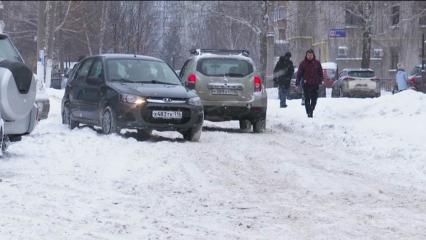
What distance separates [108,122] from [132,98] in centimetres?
68

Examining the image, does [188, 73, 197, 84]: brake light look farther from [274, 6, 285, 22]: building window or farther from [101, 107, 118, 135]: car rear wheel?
[274, 6, 285, 22]: building window

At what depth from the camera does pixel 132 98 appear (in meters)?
12.6

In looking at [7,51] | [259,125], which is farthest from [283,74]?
[7,51]

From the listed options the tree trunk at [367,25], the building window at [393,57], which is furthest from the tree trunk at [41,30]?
the building window at [393,57]

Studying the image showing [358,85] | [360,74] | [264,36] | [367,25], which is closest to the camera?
[358,85]

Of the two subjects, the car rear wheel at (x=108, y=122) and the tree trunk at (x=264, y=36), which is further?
the tree trunk at (x=264, y=36)

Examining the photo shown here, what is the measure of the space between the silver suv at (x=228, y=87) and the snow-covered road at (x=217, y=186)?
0.95 metres

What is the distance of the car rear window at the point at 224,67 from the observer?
Result: 607 inches

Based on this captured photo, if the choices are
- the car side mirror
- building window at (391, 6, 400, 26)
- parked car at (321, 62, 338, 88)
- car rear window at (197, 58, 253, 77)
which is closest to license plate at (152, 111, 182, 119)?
the car side mirror

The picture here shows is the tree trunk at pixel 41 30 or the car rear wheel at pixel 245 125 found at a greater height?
the tree trunk at pixel 41 30

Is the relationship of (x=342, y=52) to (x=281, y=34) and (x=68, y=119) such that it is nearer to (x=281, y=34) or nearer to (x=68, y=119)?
(x=281, y=34)

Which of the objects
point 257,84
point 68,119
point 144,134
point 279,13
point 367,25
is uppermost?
point 279,13

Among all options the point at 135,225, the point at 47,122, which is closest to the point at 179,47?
the point at 47,122

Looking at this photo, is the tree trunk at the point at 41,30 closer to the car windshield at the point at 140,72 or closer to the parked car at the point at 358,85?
the parked car at the point at 358,85
